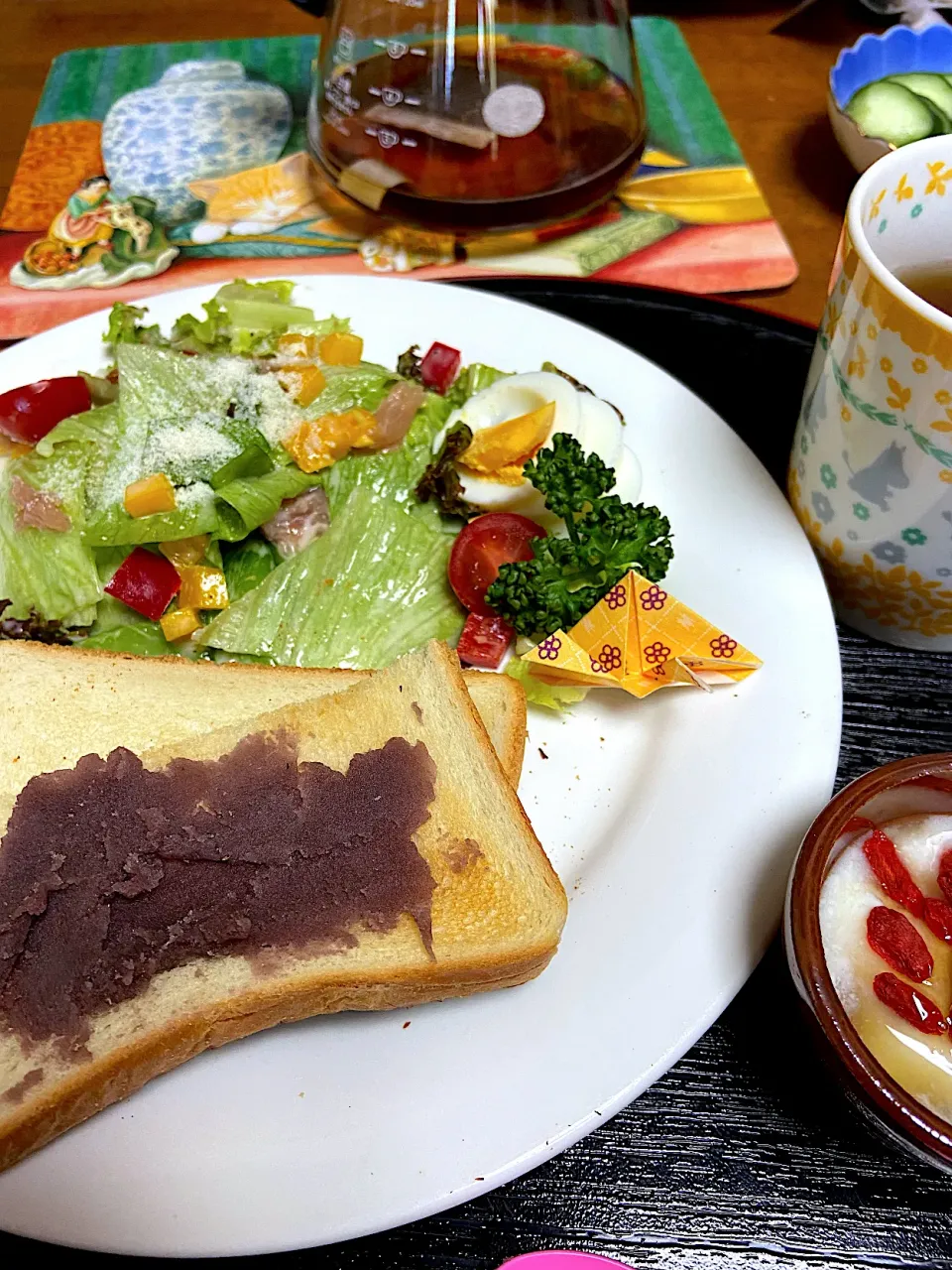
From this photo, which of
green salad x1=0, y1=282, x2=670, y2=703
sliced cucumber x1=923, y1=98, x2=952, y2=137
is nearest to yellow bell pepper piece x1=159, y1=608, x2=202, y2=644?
green salad x1=0, y1=282, x2=670, y2=703

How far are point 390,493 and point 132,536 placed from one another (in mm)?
613

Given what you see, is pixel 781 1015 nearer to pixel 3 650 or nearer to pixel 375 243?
pixel 3 650

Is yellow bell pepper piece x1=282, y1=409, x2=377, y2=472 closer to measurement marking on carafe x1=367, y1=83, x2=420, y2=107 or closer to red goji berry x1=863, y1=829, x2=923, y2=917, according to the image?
measurement marking on carafe x1=367, y1=83, x2=420, y2=107

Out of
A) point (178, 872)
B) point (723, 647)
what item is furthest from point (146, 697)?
point (723, 647)

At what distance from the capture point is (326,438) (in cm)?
217

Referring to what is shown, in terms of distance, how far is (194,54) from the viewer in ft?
11.6

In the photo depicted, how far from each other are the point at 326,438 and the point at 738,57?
2783 mm

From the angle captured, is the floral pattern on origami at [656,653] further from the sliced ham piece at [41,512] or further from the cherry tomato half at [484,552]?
the sliced ham piece at [41,512]

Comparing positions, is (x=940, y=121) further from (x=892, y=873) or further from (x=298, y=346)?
(x=892, y=873)

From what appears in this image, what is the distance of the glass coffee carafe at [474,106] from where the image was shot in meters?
2.56

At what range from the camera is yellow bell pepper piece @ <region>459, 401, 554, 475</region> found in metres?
2.08

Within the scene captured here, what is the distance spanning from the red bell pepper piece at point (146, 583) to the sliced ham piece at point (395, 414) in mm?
594

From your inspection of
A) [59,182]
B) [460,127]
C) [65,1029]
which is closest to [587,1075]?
[65,1029]

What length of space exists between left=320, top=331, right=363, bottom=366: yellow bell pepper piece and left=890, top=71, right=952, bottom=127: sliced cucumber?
83.3 inches
